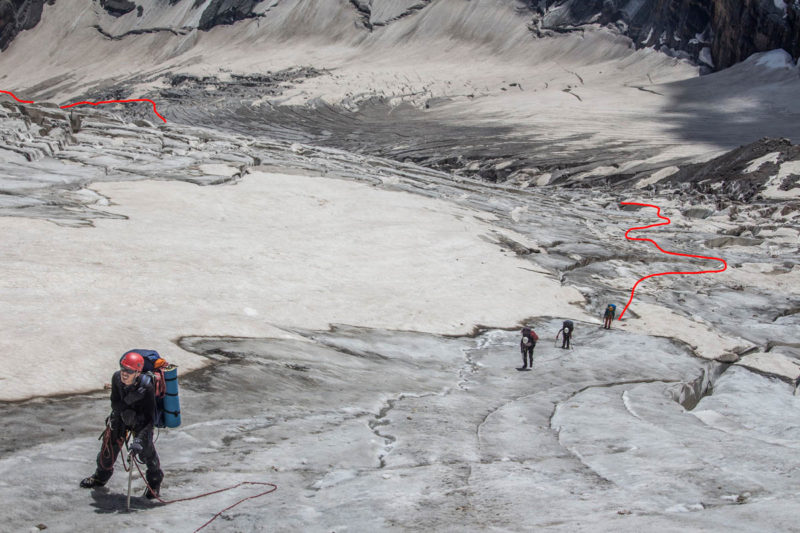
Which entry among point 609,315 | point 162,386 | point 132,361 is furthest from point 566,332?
point 132,361

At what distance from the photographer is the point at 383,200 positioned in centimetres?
3019

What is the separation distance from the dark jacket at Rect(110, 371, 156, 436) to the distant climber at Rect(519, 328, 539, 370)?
907cm

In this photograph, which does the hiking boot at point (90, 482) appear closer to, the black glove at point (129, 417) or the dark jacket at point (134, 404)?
the dark jacket at point (134, 404)

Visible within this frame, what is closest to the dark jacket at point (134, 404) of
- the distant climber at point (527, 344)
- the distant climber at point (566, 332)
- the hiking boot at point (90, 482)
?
the hiking boot at point (90, 482)

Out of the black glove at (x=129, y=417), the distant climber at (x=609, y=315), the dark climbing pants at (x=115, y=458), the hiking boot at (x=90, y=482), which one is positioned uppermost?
the black glove at (x=129, y=417)

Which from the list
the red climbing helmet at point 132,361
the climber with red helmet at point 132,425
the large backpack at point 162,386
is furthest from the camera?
the large backpack at point 162,386

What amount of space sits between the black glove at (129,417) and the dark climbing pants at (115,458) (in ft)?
0.45

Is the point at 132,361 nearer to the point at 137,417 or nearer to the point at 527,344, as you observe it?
the point at 137,417

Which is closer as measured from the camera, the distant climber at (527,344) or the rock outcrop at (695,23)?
the distant climber at (527,344)

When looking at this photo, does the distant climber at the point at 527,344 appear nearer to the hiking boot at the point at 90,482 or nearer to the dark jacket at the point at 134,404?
the dark jacket at the point at 134,404

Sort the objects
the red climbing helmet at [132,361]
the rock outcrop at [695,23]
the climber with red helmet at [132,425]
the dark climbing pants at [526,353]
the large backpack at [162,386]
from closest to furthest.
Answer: the red climbing helmet at [132,361], the climber with red helmet at [132,425], the large backpack at [162,386], the dark climbing pants at [526,353], the rock outcrop at [695,23]

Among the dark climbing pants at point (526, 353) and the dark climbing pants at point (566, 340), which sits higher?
the dark climbing pants at point (526, 353)

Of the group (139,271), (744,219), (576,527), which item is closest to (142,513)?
(576,527)

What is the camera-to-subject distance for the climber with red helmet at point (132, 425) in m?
6.27
